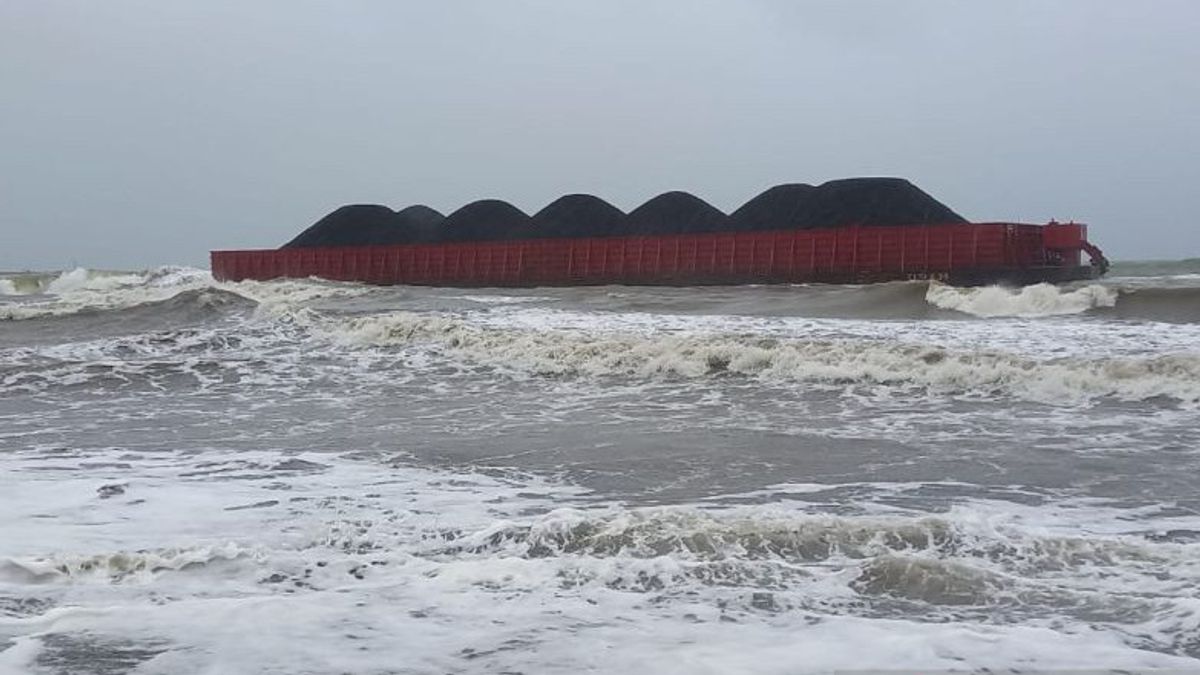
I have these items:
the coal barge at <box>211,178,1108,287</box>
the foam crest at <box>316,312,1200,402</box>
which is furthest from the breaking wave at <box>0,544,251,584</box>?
the coal barge at <box>211,178,1108,287</box>

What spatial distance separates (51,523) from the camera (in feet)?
20.1

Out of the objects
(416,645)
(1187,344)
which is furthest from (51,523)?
(1187,344)

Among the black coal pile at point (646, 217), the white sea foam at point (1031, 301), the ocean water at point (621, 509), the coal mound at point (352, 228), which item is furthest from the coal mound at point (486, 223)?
the ocean water at point (621, 509)

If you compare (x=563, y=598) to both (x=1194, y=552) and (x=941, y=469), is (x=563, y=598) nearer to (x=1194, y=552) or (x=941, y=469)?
(x=1194, y=552)

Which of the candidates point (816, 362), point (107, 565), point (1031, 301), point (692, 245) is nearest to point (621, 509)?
point (107, 565)

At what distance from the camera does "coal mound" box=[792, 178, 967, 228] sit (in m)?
38.6

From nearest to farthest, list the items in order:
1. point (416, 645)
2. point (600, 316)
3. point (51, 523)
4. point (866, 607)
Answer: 1. point (416, 645)
2. point (866, 607)
3. point (51, 523)
4. point (600, 316)

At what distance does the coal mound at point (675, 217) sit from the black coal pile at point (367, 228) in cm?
1127

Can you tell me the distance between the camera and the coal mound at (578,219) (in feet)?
154

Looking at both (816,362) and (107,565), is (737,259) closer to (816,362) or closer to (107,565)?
(816,362)

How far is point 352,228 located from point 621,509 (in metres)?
49.3

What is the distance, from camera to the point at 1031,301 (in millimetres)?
20109

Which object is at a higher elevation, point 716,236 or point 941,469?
point 716,236

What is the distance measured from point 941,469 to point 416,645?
4.68m
